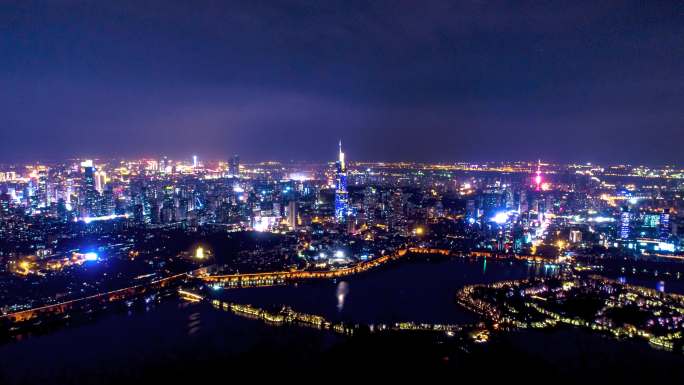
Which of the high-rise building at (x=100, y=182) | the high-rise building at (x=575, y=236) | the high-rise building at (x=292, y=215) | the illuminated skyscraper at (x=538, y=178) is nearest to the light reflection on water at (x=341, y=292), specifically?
the high-rise building at (x=292, y=215)

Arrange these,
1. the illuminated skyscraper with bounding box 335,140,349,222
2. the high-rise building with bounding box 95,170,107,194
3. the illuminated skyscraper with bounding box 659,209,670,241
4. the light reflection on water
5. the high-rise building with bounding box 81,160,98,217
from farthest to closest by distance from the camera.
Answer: the high-rise building with bounding box 95,170,107,194
the illuminated skyscraper with bounding box 335,140,349,222
the high-rise building with bounding box 81,160,98,217
the illuminated skyscraper with bounding box 659,209,670,241
the light reflection on water

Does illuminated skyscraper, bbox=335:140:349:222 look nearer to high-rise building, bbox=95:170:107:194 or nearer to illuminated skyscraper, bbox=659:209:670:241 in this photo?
illuminated skyscraper, bbox=659:209:670:241

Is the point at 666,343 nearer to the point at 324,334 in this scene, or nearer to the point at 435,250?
the point at 324,334

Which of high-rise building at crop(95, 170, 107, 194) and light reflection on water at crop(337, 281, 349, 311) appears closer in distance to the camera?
light reflection on water at crop(337, 281, 349, 311)

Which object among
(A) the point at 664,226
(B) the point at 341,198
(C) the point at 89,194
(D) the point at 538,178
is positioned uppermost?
(D) the point at 538,178

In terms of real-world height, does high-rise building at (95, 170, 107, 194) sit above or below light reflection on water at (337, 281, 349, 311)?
above

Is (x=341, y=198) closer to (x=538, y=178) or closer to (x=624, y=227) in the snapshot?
(x=624, y=227)

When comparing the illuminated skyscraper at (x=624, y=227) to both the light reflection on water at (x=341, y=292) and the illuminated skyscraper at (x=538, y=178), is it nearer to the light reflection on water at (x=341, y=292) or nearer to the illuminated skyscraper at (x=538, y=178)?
the illuminated skyscraper at (x=538, y=178)

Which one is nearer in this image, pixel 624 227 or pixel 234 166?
pixel 624 227

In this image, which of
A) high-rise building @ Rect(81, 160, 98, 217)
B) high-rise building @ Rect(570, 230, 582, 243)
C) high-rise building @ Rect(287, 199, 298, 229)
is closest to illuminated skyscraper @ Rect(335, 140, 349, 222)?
high-rise building @ Rect(287, 199, 298, 229)

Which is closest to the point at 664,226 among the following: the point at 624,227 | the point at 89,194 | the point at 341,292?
the point at 624,227

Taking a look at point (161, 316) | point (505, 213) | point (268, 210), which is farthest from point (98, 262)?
point (505, 213)
